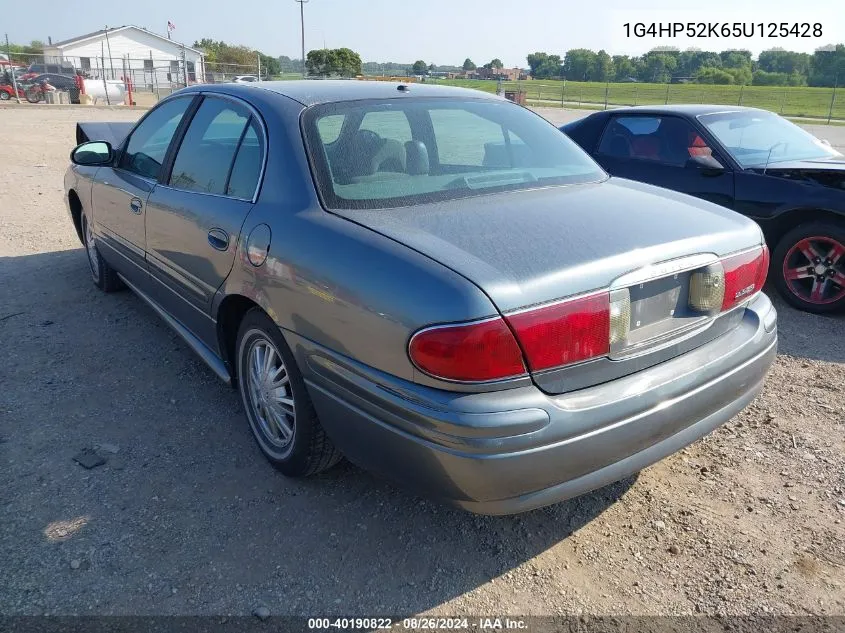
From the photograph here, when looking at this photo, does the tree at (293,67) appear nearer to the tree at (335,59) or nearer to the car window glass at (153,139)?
the tree at (335,59)

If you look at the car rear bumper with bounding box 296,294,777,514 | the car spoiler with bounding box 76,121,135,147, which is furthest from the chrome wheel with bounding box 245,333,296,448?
the car spoiler with bounding box 76,121,135,147

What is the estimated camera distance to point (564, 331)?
2080 millimetres

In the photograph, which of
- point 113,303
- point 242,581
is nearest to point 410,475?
point 242,581

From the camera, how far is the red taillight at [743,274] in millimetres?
2568

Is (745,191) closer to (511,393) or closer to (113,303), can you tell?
(511,393)

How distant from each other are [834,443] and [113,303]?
4.85m

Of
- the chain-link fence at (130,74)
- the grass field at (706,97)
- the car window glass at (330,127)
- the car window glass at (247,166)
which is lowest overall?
the car window glass at (247,166)

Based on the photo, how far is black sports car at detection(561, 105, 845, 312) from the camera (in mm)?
5051

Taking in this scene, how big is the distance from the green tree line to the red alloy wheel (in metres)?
46.6

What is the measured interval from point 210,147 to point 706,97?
42.2 m

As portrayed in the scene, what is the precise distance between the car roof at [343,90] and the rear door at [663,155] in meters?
2.77

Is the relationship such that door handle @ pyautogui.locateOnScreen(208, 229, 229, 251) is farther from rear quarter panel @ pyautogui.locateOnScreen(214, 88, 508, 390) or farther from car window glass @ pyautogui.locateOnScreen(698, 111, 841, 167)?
car window glass @ pyautogui.locateOnScreen(698, 111, 841, 167)

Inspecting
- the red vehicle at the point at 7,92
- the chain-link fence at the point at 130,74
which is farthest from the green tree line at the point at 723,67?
the red vehicle at the point at 7,92

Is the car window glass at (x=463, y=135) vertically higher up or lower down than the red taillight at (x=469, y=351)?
higher up
